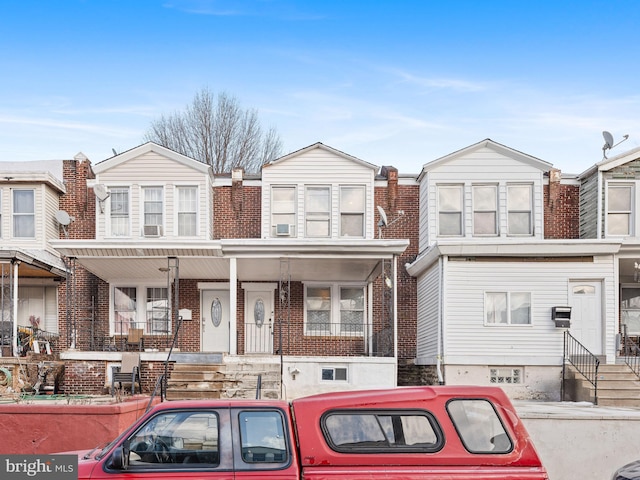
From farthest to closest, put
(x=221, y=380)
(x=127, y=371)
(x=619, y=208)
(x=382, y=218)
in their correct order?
(x=619, y=208) < (x=382, y=218) < (x=127, y=371) < (x=221, y=380)

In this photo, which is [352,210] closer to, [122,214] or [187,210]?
[187,210]

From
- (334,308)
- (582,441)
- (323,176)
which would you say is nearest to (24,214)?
(323,176)

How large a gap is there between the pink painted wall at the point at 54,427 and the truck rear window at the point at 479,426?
5.83m

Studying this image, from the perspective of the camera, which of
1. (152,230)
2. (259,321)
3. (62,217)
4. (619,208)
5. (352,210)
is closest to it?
(152,230)

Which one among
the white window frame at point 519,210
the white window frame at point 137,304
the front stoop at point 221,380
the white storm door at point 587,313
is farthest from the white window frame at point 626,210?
the white window frame at point 137,304

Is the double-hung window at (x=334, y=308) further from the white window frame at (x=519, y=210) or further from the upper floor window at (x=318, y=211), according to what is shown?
the white window frame at (x=519, y=210)

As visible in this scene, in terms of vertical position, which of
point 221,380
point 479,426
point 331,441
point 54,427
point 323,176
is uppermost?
point 323,176

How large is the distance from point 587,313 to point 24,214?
1588 cm

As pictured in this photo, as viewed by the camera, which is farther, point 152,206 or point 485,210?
point 152,206

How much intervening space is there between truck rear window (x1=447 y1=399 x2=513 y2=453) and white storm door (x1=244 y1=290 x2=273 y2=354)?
13.9 metres

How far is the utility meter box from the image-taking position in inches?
648

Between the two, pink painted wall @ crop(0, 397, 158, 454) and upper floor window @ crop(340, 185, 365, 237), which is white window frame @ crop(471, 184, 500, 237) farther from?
pink painted wall @ crop(0, 397, 158, 454)

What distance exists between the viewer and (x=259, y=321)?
20.4m

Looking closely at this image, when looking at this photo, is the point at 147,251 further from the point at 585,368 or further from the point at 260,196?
the point at 585,368
